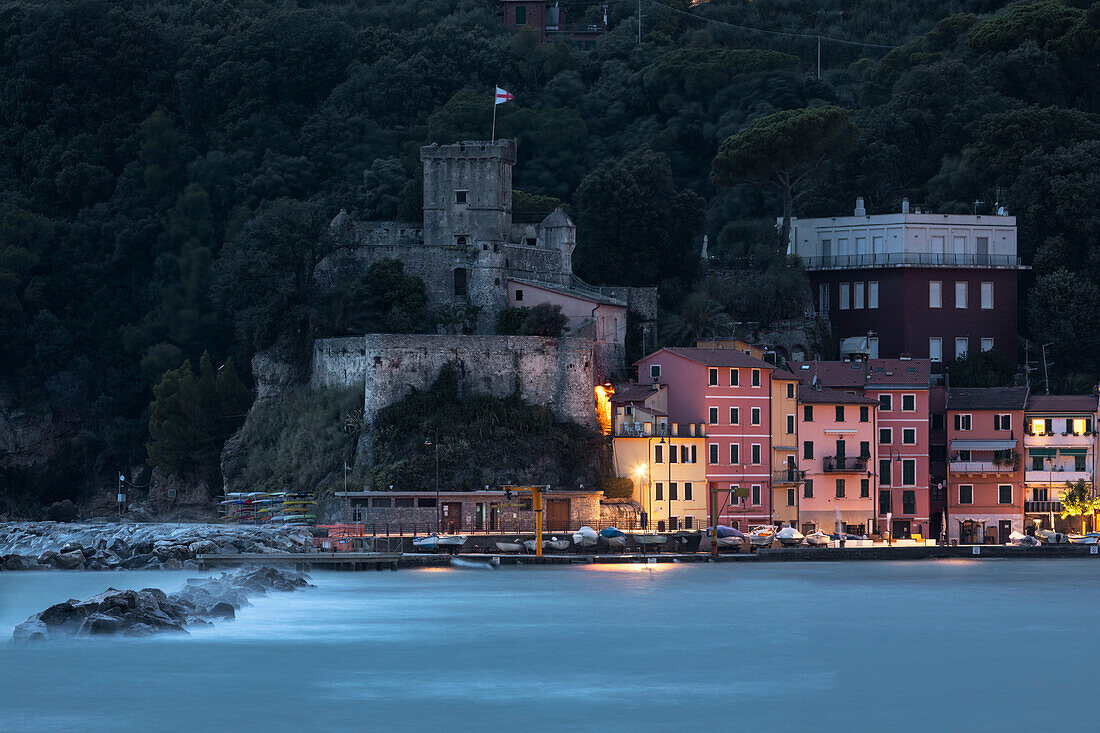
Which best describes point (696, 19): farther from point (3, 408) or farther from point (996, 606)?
point (996, 606)

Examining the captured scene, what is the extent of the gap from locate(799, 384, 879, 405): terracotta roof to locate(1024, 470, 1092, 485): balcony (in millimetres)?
6106

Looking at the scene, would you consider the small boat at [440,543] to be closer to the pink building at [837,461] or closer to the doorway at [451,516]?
the doorway at [451,516]

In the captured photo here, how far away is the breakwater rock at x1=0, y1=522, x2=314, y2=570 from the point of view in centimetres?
6481


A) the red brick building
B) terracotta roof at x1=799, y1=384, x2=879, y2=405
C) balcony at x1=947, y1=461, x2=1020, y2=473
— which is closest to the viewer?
terracotta roof at x1=799, y1=384, x2=879, y2=405

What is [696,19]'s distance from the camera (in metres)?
109

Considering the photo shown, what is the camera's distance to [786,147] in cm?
7844

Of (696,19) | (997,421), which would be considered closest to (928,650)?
(997,421)

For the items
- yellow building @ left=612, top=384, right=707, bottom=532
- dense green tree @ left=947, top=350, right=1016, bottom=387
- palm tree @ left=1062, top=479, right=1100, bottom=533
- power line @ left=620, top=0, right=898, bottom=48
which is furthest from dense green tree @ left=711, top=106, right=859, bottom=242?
power line @ left=620, top=0, right=898, bottom=48

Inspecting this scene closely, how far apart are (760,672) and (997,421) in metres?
27.5

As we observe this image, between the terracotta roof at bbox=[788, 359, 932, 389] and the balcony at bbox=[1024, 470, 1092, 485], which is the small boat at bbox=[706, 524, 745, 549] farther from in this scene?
the balcony at bbox=[1024, 470, 1092, 485]

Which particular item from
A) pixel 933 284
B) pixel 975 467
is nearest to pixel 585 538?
pixel 975 467

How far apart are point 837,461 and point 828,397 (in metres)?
2.19

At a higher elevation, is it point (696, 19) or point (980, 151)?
point (696, 19)

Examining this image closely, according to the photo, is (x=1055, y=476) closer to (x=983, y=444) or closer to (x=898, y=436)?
(x=983, y=444)
